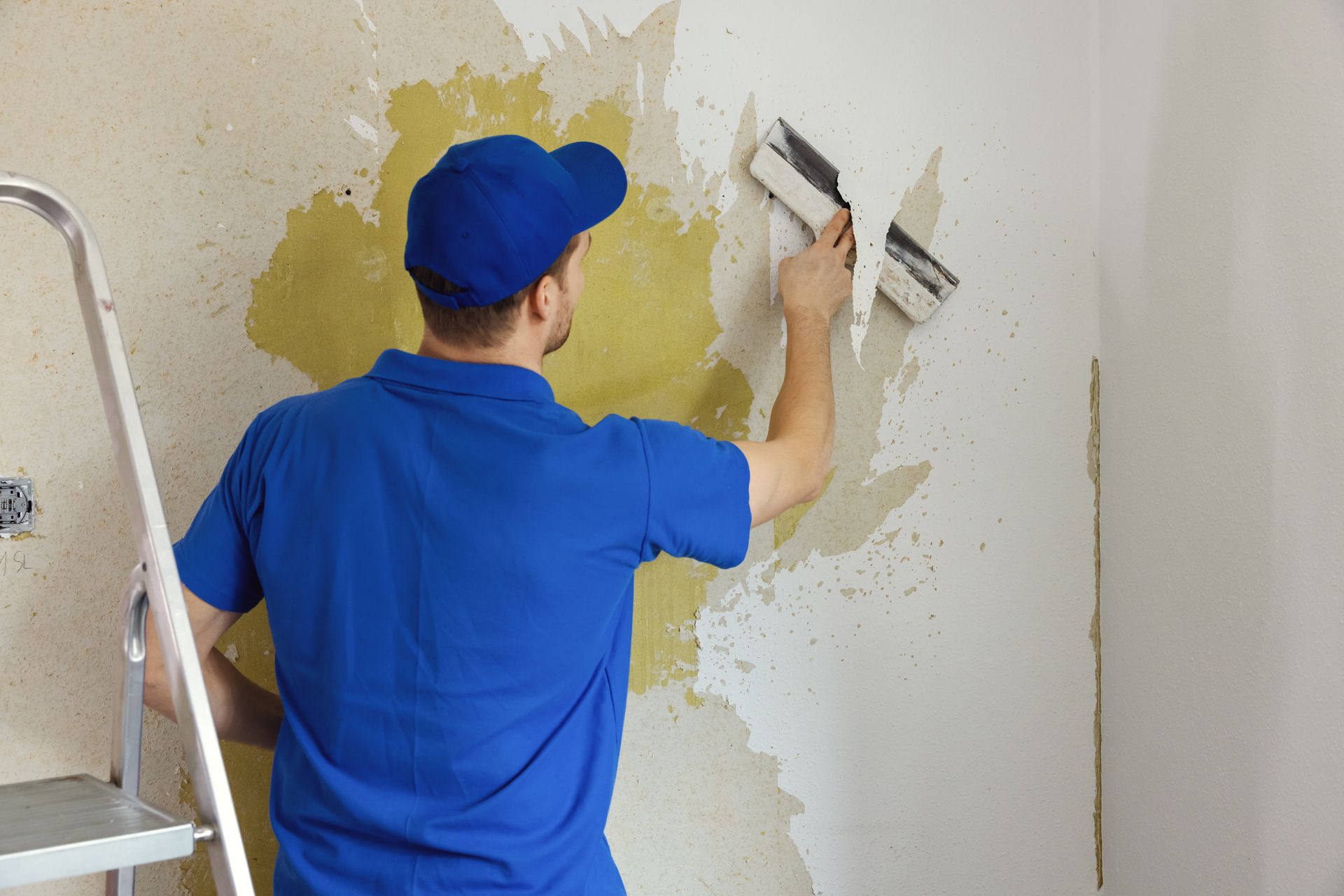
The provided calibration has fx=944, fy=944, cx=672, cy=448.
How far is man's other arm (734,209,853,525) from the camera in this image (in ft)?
4.10

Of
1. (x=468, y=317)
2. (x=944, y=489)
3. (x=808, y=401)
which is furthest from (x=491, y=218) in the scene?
(x=944, y=489)

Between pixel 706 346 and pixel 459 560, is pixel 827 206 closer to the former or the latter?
pixel 706 346

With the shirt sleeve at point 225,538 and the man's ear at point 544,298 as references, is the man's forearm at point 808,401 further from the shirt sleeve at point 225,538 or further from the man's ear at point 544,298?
the shirt sleeve at point 225,538

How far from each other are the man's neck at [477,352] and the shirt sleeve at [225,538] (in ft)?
0.75

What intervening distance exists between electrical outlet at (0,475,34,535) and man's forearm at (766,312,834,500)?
105cm

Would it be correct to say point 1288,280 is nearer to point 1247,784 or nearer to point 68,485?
point 1247,784

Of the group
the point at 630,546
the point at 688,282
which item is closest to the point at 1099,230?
the point at 688,282

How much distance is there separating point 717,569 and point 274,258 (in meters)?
0.87

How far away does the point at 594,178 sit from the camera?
1200mm

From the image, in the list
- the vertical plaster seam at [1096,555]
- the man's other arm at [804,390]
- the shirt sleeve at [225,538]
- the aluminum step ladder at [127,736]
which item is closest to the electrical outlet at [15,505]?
the shirt sleeve at [225,538]

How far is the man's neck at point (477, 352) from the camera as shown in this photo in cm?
112

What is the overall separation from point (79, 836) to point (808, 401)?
3.28ft

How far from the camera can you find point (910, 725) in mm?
1707

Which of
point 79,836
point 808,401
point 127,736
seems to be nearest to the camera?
point 79,836
